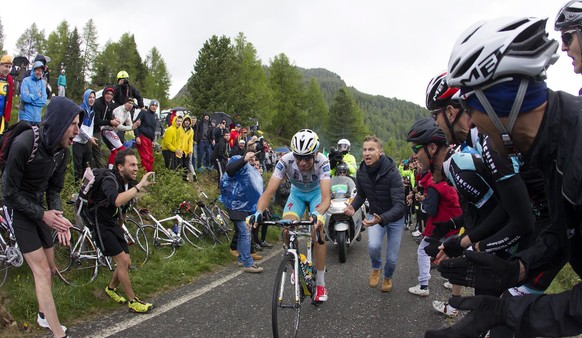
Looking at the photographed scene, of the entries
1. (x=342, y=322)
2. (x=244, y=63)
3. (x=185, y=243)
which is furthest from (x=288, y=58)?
(x=342, y=322)

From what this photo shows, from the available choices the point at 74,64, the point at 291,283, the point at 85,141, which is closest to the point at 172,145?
the point at 85,141

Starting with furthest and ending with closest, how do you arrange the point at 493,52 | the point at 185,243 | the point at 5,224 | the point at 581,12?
the point at 185,243 < the point at 5,224 < the point at 581,12 < the point at 493,52

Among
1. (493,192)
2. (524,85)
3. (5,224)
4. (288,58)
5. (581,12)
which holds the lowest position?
(5,224)

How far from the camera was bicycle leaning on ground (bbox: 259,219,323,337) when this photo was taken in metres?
3.79

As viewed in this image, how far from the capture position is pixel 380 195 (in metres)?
5.54

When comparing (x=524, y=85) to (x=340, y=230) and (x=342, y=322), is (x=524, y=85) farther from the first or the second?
(x=340, y=230)

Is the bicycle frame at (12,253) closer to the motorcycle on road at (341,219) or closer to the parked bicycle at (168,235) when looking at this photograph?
the parked bicycle at (168,235)

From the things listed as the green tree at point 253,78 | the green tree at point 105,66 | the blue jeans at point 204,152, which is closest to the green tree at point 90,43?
the green tree at point 105,66

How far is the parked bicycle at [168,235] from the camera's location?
24.4 feet

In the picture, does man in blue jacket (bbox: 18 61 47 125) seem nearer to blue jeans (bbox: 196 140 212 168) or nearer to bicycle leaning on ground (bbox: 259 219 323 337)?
bicycle leaning on ground (bbox: 259 219 323 337)

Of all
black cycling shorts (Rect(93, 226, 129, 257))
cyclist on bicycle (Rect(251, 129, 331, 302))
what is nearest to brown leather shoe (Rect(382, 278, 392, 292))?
cyclist on bicycle (Rect(251, 129, 331, 302))

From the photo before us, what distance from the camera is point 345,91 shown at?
6631 centimetres

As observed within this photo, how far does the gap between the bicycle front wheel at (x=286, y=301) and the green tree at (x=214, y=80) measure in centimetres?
3005

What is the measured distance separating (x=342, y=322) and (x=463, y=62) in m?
3.59
